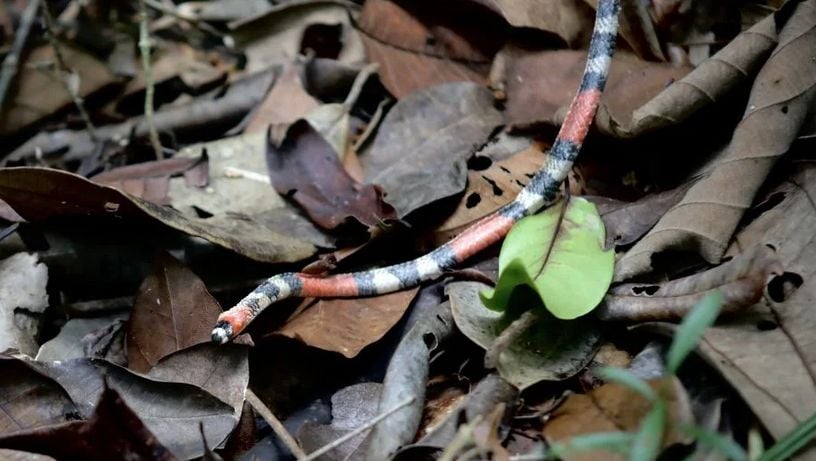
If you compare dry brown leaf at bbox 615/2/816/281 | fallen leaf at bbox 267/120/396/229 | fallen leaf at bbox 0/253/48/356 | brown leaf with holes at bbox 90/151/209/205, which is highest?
dry brown leaf at bbox 615/2/816/281

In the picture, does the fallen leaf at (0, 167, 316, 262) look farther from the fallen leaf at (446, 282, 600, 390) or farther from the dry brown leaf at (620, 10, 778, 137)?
the dry brown leaf at (620, 10, 778, 137)

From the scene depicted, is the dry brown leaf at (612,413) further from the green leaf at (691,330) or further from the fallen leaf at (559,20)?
the fallen leaf at (559,20)

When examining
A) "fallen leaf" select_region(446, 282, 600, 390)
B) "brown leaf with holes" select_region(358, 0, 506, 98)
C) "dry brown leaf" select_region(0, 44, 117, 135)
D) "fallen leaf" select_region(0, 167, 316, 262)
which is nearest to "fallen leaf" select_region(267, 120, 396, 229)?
"fallen leaf" select_region(0, 167, 316, 262)

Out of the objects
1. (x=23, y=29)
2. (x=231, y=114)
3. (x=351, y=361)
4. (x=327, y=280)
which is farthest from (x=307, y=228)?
(x=23, y=29)

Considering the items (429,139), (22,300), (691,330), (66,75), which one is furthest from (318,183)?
(691,330)

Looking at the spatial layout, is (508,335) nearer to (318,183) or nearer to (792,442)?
(792,442)

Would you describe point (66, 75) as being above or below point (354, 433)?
below

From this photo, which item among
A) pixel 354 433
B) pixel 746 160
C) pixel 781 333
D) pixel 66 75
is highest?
pixel 746 160
